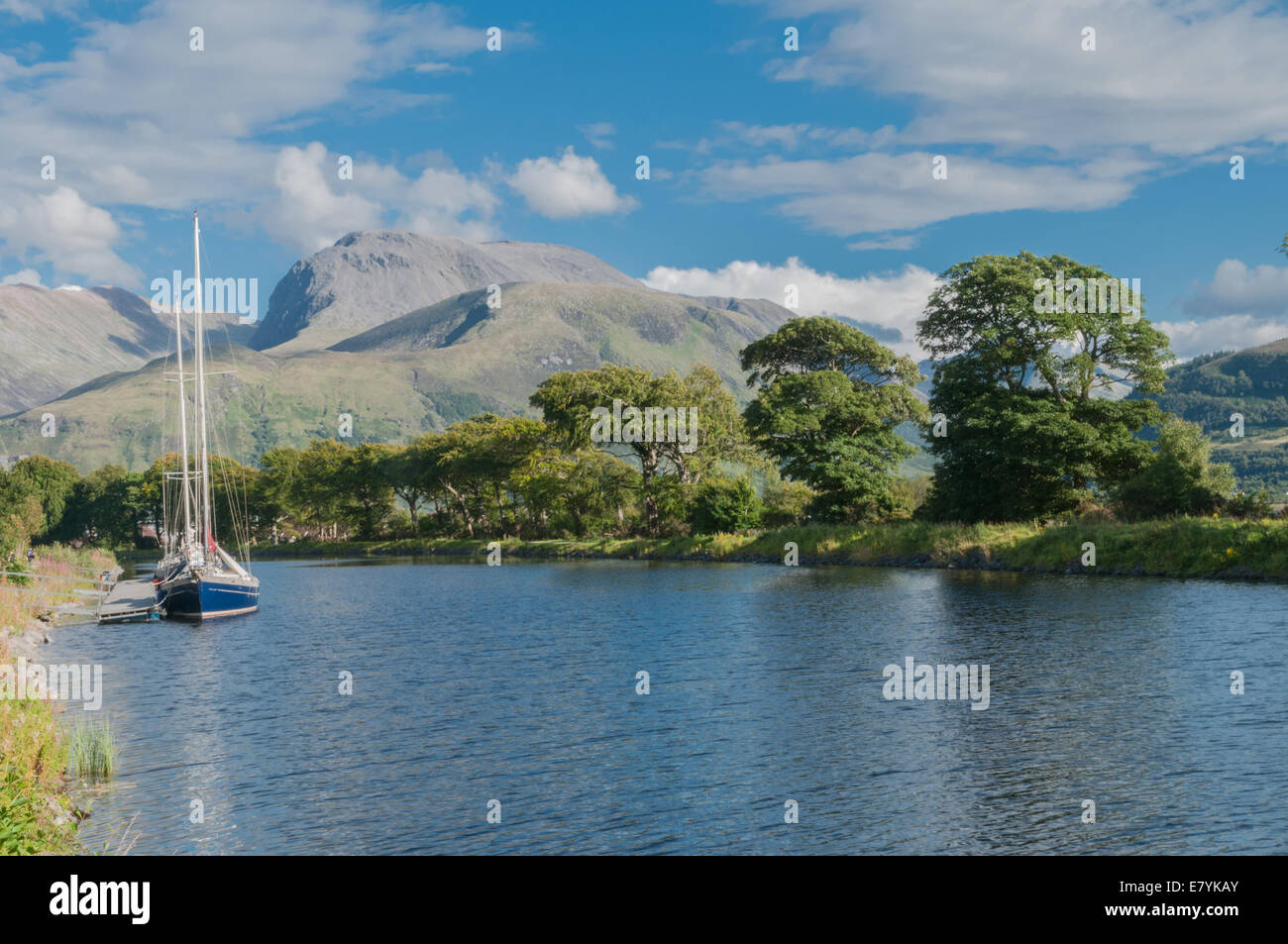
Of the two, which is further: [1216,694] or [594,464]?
[594,464]

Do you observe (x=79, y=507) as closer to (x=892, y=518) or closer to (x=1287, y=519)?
(x=892, y=518)

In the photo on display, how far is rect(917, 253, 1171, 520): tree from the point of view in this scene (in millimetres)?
69625

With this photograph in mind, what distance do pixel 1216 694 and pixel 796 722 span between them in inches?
417

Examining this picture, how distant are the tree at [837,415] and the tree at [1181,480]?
24013 millimetres

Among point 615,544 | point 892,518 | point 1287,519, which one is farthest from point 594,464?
point 1287,519

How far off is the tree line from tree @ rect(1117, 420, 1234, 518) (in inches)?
4.5

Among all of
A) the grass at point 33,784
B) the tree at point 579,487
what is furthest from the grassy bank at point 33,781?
the tree at point 579,487

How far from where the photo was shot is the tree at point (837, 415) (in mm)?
84000

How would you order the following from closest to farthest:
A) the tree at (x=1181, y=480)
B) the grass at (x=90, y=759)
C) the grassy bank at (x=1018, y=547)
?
1. the grass at (x=90, y=759)
2. the grassy bank at (x=1018, y=547)
3. the tree at (x=1181, y=480)

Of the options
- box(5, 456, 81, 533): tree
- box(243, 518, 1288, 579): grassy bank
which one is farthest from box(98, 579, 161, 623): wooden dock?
box(5, 456, 81, 533): tree

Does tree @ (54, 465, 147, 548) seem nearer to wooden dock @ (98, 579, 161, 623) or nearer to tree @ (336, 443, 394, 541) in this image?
tree @ (336, 443, 394, 541)

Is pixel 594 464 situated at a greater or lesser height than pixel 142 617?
greater

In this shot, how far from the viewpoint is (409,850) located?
16.5m

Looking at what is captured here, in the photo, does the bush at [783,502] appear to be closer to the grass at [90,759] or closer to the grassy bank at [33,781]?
the grassy bank at [33,781]
